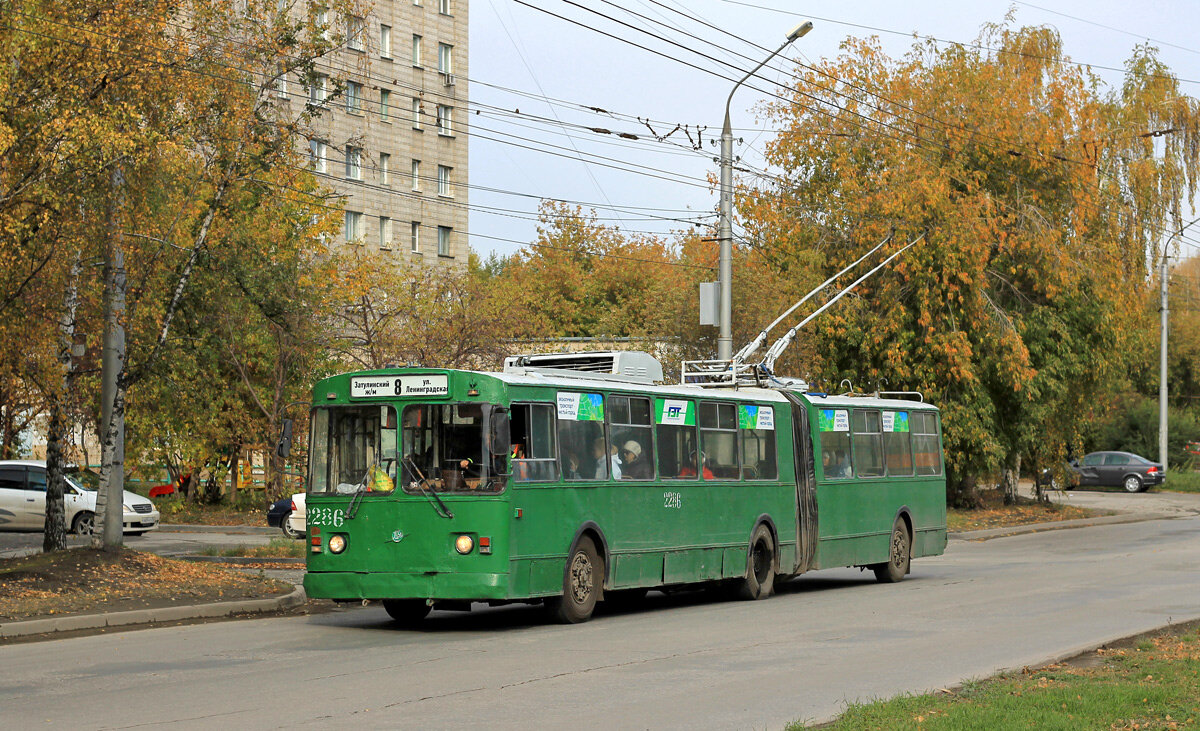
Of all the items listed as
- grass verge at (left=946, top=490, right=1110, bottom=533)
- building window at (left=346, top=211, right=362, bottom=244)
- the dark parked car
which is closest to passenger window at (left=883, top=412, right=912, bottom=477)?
grass verge at (left=946, top=490, right=1110, bottom=533)

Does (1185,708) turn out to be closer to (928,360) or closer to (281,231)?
(281,231)

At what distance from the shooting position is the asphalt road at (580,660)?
9.59 m

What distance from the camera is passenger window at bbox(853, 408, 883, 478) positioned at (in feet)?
74.7

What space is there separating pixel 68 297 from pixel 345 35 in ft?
17.0

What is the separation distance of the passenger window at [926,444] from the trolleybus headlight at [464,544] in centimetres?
1191

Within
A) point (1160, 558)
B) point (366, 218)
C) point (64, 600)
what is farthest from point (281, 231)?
point (366, 218)

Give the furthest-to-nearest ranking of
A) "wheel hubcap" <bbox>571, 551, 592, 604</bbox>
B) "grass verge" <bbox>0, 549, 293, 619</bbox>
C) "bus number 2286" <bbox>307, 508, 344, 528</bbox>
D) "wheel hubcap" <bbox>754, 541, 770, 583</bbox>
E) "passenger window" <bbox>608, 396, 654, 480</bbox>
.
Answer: "wheel hubcap" <bbox>754, 541, 770, 583</bbox>, "passenger window" <bbox>608, 396, 654, 480</bbox>, "wheel hubcap" <bbox>571, 551, 592, 604</bbox>, "grass verge" <bbox>0, 549, 293, 619</bbox>, "bus number 2286" <bbox>307, 508, 344, 528</bbox>

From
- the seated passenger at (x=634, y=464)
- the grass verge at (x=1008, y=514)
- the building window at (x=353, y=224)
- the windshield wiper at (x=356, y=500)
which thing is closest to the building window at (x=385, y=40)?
the building window at (x=353, y=224)

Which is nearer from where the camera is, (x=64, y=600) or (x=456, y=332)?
(x=64, y=600)

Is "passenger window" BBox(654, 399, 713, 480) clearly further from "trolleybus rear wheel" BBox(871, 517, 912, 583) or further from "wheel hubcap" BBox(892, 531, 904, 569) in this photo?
"wheel hubcap" BBox(892, 531, 904, 569)

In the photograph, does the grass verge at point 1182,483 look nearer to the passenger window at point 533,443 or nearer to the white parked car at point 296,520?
the white parked car at point 296,520

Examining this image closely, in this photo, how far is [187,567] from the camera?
19.2 m

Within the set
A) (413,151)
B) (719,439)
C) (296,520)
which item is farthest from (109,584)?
(413,151)

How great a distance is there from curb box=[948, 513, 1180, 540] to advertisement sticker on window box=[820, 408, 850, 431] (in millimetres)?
13319
